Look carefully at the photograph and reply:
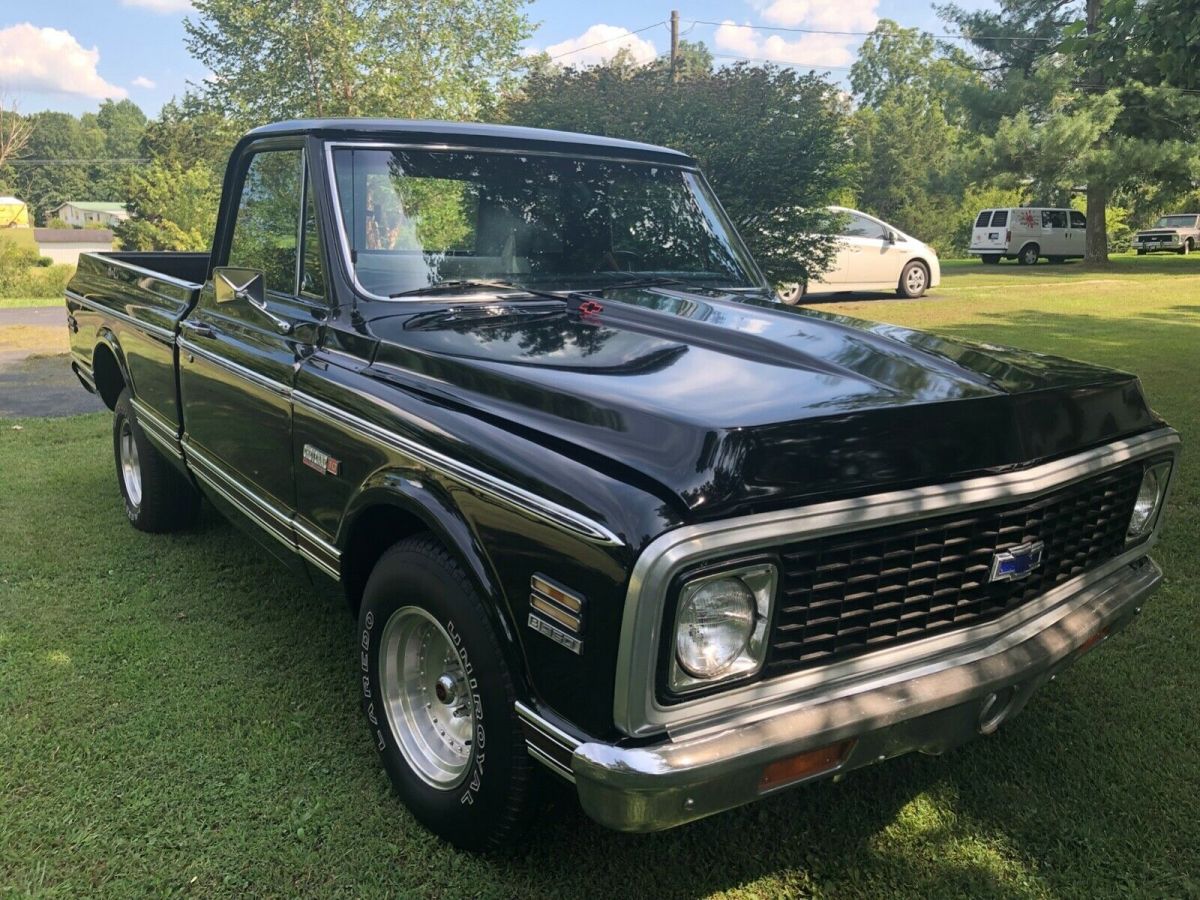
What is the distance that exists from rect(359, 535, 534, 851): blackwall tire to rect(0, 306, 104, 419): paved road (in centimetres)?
684

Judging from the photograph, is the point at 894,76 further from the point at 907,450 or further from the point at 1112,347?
the point at 907,450

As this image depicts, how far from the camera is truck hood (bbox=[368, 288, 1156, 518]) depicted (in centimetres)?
188

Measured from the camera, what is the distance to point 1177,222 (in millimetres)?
36031

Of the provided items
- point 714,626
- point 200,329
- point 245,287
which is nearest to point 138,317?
point 200,329

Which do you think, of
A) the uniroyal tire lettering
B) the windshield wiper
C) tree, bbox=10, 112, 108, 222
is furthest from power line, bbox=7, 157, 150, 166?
the uniroyal tire lettering

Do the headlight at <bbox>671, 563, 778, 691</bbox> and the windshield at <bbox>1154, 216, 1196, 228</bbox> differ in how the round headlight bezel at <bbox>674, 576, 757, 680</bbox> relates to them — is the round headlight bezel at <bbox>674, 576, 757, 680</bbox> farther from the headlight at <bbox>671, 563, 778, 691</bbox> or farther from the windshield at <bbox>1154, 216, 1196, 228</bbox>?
the windshield at <bbox>1154, 216, 1196, 228</bbox>

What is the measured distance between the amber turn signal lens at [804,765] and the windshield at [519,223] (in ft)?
6.07

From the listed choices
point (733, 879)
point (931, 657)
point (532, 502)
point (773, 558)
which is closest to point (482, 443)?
point (532, 502)

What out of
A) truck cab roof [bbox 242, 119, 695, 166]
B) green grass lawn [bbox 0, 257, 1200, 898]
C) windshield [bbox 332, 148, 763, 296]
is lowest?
green grass lawn [bbox 0, 257, 1200, 898]

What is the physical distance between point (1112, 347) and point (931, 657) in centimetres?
1002

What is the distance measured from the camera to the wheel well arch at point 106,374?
520 centimetres

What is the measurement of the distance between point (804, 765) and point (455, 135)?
2380mm

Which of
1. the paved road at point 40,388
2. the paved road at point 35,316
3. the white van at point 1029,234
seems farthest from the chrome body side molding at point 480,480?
the white van at point 1029,234

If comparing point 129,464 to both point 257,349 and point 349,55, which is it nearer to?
point 257,349
